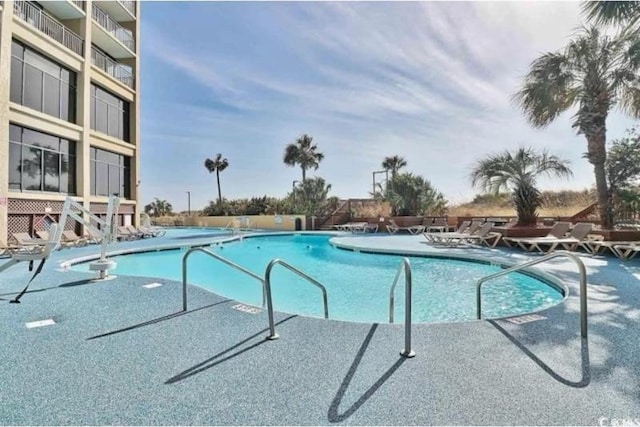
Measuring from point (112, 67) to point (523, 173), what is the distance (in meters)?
21.6

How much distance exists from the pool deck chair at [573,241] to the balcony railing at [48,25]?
20463 mm

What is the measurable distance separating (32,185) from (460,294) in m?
15.9

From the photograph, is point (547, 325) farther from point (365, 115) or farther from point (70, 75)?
point (70, 75)

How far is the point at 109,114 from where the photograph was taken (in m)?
18.6

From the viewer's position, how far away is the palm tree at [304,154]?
33594 millimetres

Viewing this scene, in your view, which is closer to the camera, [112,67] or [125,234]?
[125,234]

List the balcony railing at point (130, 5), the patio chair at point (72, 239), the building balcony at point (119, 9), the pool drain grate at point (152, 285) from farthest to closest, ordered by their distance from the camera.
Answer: the balcony railing at point (130, 5) → the building balcony at point (119, 9) → the patio chair at point (72, 239) → the pool drain grate at point (152, 285)

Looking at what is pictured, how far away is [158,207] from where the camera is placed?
144ft

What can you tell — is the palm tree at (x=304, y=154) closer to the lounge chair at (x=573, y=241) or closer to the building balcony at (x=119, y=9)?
the building balcony at (x=119, y=9)

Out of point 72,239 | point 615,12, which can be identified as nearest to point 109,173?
point 72,239

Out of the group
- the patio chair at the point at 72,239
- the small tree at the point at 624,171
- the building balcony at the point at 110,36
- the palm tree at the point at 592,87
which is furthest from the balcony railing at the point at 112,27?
the small tree at the point at 624,171

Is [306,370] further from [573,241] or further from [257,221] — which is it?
[257,221]

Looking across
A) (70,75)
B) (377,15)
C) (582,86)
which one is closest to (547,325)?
(377,15)

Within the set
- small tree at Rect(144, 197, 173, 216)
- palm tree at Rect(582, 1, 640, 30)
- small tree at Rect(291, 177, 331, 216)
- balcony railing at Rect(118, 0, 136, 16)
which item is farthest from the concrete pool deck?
small tree at Rect(144, 197, 173, 216)
